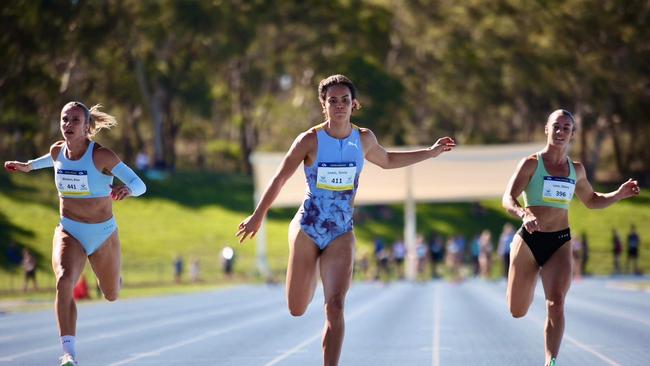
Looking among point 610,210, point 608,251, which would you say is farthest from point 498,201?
point 608,251

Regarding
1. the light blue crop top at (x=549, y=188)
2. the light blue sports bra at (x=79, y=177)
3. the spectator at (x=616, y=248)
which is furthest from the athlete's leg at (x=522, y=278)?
the spectator at (x=616, y=248)

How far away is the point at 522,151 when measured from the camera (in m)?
52.2

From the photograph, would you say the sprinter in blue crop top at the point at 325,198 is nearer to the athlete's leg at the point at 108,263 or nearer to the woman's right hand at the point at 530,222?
the woman's right hand at the point at 530,222

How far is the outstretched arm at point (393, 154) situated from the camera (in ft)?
31.2

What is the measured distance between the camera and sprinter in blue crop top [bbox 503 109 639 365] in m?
10.3

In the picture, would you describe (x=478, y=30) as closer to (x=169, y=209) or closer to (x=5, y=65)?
(x=169, y=209)

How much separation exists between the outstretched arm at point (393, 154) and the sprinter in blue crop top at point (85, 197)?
2222 mm

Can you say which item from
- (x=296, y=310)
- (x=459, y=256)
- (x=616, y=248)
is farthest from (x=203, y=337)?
(x=616, y=248)

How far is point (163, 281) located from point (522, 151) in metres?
17.0

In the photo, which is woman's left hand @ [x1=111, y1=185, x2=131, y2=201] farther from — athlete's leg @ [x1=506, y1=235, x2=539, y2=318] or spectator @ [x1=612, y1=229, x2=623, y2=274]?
spectator @ [x1=612, y1=229, x2=623, y2=274]

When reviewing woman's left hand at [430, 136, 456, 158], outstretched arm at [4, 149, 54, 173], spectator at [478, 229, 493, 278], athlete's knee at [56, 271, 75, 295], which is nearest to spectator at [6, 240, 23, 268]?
spectator at [478, 229, 493, 278]

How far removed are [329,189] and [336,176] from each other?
0.12m

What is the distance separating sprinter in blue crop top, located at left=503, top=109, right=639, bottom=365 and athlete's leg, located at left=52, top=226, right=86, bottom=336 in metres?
3.81

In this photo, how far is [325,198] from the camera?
918cm
